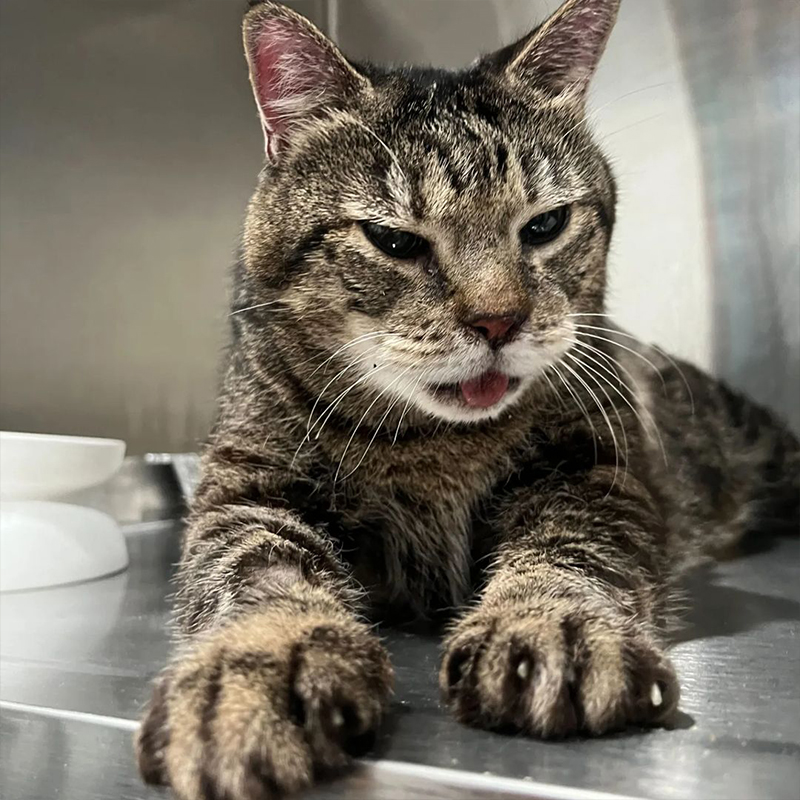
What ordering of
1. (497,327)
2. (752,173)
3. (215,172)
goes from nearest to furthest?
(497,327)
(752,173)
(215,172)

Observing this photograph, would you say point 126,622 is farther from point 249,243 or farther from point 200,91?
point 200,91

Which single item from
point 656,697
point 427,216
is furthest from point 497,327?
point 656,697

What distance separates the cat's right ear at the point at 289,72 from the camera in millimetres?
966

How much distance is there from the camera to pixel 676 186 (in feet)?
5.31

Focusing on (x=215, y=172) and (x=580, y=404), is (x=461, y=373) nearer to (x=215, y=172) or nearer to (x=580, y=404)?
(x=580, y=404)

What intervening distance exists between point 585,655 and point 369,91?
2.33 feet

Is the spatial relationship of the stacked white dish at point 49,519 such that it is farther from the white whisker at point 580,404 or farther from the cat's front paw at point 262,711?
the white whisker at point 580,404

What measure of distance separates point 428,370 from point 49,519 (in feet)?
2.44

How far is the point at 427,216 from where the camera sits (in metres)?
0.91

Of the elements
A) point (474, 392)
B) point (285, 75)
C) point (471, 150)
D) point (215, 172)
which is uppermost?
point (215, 172)

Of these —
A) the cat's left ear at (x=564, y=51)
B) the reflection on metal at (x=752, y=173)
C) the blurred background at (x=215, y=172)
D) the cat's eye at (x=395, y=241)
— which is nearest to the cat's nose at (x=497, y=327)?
the cat's eye at (x=395, y=241)

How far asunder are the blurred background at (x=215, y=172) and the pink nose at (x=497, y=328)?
76 cm

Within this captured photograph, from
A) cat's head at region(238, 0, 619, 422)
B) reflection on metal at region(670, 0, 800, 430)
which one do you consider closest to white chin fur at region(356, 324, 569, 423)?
cat's head at region(238, 0, 619, 422)

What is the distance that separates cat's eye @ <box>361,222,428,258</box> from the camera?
0.92 meters
